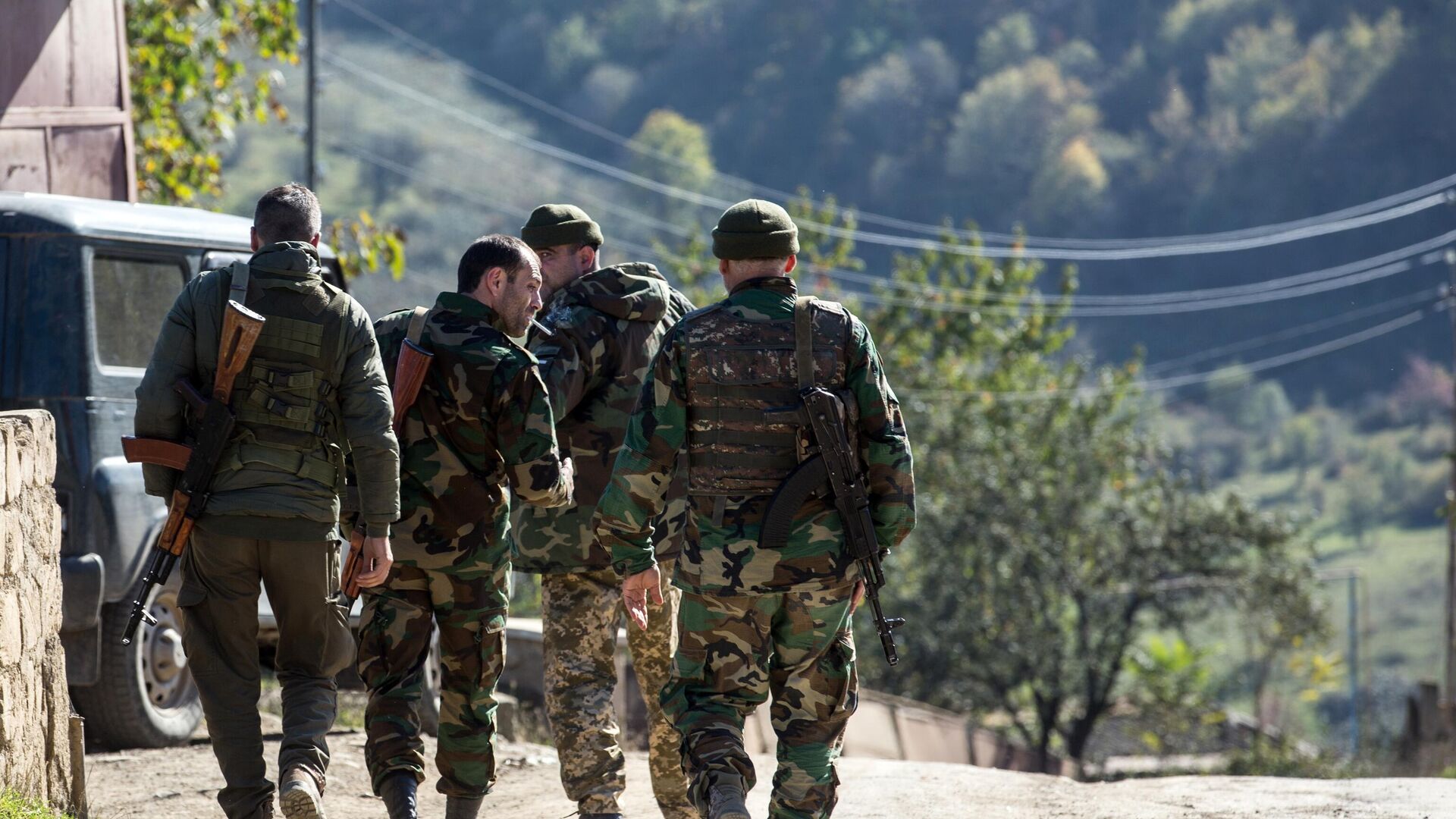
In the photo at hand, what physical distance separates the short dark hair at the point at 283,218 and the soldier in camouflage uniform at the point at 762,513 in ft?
3.57

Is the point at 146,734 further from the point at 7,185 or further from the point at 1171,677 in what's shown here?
the point at 1171,677

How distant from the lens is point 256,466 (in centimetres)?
469

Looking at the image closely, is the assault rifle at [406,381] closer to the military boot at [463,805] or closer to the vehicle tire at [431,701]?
the military boot at [463,805]

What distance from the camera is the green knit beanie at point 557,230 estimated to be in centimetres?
552

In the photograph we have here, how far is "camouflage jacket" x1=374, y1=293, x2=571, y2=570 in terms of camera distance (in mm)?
4938

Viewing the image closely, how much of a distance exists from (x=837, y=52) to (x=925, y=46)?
8.09 metres

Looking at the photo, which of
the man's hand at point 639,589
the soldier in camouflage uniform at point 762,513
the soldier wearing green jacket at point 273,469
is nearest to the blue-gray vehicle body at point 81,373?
the soldier wearing green jacket at point 273,469

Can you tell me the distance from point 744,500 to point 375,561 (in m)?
1.04

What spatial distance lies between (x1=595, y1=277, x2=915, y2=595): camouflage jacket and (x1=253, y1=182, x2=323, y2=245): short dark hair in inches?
42.0

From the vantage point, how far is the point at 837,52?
456ft

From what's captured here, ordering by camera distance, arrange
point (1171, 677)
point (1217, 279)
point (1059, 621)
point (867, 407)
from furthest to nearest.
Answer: point (1217, 279), point (1171, 677), point (1059, 621), point (867, 407)

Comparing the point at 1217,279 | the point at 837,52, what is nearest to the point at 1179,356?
the point at 1217,279

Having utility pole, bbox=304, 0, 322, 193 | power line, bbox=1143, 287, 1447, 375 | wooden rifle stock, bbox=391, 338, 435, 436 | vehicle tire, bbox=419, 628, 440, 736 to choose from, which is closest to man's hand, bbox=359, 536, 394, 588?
wooden rifle stock, bbox=391, 338, 435, 436

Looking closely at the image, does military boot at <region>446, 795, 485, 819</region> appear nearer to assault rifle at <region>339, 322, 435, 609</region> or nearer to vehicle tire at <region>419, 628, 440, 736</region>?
assault rifle at <region>339, 322, 435, 609</region>
